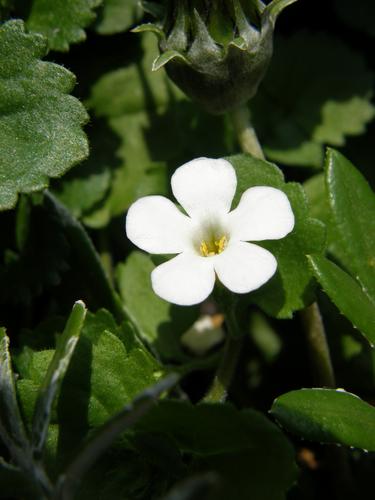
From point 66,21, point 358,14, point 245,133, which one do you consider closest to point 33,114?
point 66,21

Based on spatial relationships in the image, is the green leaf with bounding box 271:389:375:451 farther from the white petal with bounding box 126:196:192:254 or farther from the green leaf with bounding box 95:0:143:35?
the green leaf with bounding box 95:0:143:35

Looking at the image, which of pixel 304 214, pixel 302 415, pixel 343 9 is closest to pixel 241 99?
pixel 304 214

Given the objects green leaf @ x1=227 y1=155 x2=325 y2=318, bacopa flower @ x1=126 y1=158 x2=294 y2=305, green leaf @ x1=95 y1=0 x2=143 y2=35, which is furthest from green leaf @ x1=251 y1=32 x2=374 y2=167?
bacopa flower @ x1=126 y1=158 x2=294 y2=305

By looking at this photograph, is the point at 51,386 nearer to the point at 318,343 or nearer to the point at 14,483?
the point at 14,483

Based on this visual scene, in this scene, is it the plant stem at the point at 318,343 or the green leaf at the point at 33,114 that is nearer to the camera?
the green leaf at the point at 33,114

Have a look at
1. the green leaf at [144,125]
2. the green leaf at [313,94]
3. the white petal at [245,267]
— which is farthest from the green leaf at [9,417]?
the green leaf at [313,94]

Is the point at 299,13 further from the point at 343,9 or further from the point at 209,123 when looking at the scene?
the point at 209,123

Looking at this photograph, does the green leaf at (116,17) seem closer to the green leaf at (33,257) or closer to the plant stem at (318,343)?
the green leaf at (33,257)
